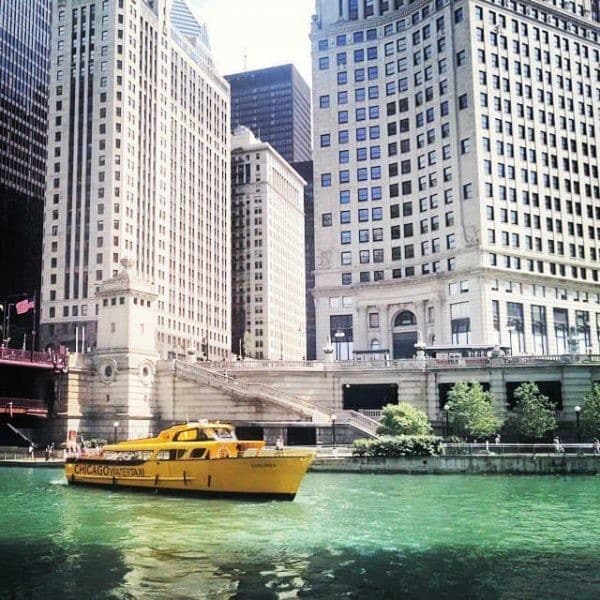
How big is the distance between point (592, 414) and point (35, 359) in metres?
52.1

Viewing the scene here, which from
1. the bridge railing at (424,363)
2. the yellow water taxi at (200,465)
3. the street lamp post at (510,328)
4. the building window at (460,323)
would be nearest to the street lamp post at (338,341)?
the building window at (460,323)

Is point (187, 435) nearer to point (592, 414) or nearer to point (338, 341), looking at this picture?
point (592, 414)

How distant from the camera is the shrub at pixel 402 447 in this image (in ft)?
187

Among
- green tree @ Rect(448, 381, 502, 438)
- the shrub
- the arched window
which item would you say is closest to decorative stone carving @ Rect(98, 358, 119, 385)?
the shrub

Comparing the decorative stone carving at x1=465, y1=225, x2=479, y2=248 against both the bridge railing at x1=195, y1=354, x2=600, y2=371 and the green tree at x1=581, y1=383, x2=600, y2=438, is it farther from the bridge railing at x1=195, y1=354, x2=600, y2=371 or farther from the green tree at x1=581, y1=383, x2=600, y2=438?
the green tree at x1=581, y1=383, x2=600, y2=438

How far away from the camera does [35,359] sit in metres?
72.2

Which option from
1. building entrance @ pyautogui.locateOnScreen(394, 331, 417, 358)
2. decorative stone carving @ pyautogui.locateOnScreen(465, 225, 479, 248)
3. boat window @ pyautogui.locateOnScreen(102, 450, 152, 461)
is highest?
Answer: decorative stone carving @ pyautogui.locateOnScreen(465, 225, 479, 248)

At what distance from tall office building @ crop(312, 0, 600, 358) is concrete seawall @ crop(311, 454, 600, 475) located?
39.7 meters

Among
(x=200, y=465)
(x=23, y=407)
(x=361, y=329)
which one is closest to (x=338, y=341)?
(x=361, y=329)

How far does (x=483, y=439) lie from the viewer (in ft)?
233

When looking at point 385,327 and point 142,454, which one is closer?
point 142,454

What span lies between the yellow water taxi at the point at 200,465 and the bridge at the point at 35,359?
22.5 m

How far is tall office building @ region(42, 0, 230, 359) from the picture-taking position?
132250 mm

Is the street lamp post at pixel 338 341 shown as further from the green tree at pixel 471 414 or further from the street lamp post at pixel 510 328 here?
the green tree at pixel 471 414
